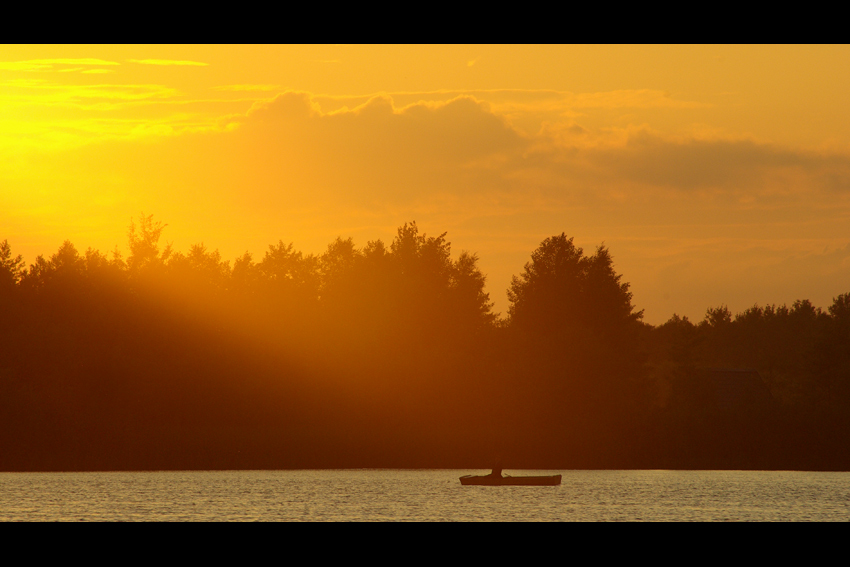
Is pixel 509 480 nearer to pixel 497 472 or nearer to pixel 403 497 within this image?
pixel 497 472

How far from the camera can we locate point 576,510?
48.3 meters

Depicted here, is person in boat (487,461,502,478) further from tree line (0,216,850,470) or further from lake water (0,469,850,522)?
tree line (0,216,850,470)

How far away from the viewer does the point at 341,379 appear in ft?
253

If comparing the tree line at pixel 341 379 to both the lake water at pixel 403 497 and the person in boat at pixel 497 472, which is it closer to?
the lake water at pixel 403 497

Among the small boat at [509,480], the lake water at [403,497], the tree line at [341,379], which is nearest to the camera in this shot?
the lake water at [403,497]

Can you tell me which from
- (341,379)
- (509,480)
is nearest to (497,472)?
(509,480)

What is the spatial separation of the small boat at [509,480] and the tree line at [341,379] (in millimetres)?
10691

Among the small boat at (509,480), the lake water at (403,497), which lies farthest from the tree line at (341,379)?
the small boat at (509,480)

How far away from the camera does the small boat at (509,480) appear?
61.8 meters
